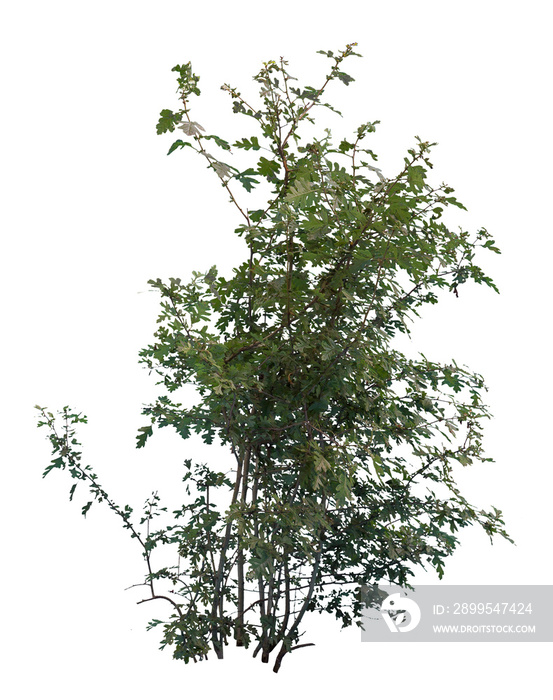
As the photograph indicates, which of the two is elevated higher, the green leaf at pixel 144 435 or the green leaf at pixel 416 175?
the green leaf at pixel 416 175

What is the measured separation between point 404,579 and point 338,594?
32 cm

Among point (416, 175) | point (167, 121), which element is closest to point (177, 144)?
point (167, 121)

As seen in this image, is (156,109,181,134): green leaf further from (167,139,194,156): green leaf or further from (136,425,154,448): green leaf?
(136,425,154,448): green leaf

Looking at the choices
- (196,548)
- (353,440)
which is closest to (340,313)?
(353,440)

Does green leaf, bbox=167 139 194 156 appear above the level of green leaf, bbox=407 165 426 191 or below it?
above

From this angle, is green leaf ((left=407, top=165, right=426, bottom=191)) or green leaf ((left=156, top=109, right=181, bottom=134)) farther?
green leaf ((left=156, top=109, right=181, bottom=134))

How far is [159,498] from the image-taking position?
160 inches

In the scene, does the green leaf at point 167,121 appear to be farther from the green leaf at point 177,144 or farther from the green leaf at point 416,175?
the green leaf at point 416,175

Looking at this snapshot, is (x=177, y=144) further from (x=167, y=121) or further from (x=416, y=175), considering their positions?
(x=416, y=175)

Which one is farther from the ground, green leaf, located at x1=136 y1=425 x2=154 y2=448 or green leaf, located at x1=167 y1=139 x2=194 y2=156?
green leaf, located at x1=167 y1=139 x2=194 y2=156

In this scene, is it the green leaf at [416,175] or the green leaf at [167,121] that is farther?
the green leaf at [167,121]

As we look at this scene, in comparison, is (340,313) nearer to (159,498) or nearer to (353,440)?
(353,440)

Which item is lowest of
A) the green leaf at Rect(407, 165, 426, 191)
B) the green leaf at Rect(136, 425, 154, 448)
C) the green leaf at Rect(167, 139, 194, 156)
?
the green leaf at Rect(136, 425, 154, 448)

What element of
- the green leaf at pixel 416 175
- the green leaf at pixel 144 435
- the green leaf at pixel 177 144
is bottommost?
the green leaf at pixel 144 435
